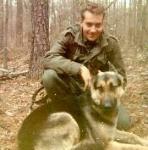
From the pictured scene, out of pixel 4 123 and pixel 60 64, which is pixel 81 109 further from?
pixel 4 123

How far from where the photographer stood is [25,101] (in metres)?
7.75

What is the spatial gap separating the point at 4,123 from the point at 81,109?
6.74 feet

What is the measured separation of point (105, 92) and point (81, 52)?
0.77 metres

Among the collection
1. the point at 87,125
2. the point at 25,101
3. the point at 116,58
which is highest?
the point at 116,58

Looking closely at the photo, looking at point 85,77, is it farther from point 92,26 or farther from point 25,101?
point 25,101

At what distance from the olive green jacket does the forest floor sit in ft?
3.93

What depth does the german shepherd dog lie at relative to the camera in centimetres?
444

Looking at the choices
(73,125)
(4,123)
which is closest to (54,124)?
(73,125)

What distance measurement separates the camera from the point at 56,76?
5.09 m

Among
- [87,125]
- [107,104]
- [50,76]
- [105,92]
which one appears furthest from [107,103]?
[50,76]

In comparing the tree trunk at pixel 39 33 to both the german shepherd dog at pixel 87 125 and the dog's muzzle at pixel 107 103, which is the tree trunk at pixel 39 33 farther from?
the dog's muzzle at pixel 107 103

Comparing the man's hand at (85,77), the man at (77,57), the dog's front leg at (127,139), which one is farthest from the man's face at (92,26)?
the dog's front leg at (127,139)

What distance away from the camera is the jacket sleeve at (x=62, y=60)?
4716 mm

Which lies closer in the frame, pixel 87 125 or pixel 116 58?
pixel 87 125
